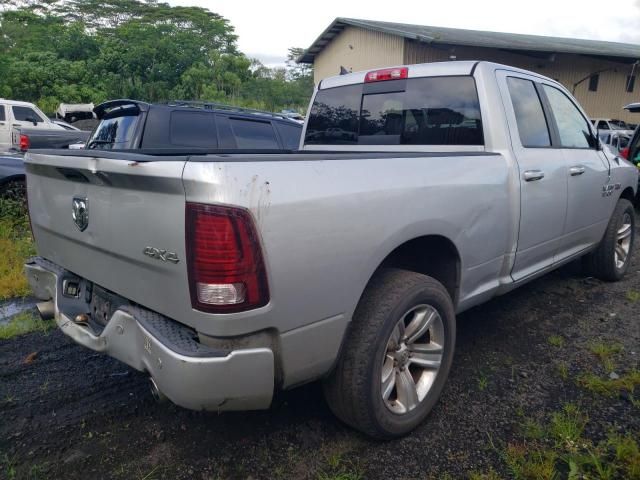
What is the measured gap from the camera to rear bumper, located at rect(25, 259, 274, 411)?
1.68 meters

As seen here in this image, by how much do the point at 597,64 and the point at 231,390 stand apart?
28.4m

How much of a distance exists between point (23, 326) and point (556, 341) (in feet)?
12.9

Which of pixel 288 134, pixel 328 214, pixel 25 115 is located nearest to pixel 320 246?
pixel 328 214

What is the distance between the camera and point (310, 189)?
5.88ft

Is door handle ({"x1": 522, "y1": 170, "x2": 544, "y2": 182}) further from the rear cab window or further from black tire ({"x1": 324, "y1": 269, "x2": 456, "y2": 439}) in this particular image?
the rear cab window

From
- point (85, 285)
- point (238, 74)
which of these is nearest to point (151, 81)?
point (238, 74)

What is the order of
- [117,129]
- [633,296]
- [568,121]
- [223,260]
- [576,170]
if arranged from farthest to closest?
1. [117,129]
2. [633,296]
3. [568,121]
4. [576,170]
5. [223,260]

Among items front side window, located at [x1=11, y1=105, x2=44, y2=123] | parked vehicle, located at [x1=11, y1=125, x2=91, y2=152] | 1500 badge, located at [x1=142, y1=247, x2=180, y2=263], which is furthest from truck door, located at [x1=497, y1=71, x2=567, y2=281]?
front side window, located at [x1=11, y1=105, x2=44, y2=123]

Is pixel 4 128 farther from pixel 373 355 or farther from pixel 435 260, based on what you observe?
pixel 373 355

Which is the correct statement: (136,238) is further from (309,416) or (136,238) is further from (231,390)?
(309,416)

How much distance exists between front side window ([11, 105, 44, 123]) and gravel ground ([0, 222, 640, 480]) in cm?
1362

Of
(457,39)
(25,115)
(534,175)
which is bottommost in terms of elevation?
(534,175)

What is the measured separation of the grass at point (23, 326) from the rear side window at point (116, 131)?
2.35 meters

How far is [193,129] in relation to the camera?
19.6 feet
